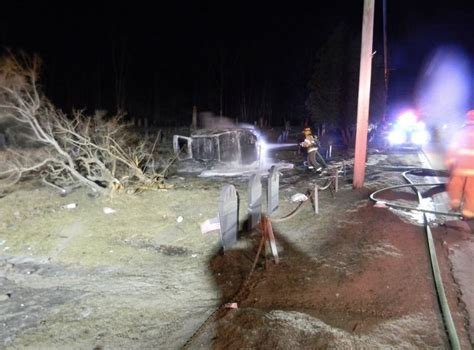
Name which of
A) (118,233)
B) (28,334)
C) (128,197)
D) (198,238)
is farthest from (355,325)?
(128,197)

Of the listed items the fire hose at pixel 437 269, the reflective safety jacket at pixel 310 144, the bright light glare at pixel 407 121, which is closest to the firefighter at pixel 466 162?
the fire hose at pixel 437 269

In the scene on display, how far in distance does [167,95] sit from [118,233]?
33749 millimetres

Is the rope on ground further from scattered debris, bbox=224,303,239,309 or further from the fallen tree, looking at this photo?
the fallen tree

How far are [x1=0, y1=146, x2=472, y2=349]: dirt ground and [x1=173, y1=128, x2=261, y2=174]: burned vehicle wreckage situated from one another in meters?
6.27

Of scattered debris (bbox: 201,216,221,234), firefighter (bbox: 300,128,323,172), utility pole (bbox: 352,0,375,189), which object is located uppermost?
utility pole (bbox: 352,0,375,189)

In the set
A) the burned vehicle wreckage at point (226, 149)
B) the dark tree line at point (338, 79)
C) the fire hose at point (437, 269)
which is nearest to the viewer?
the fire hose at point (437, 269)

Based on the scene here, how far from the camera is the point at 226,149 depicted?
15664 millimetres

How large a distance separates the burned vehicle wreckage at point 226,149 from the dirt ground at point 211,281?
627 cm

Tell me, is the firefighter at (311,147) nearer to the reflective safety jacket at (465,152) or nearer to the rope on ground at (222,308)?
the reflective safety jacket at (465,152)

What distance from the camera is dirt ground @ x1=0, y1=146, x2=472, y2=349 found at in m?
3.72

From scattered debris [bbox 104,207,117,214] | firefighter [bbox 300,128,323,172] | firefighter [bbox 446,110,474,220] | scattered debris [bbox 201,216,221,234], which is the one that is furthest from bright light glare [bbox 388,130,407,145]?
scattered debris [bbox 104,207,117,214]

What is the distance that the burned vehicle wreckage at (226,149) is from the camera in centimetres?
1558

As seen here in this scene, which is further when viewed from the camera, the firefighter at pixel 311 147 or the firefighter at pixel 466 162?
the firefighter at pixel 311 147

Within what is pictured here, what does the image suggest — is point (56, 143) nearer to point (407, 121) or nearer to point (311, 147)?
point (311, 147)
